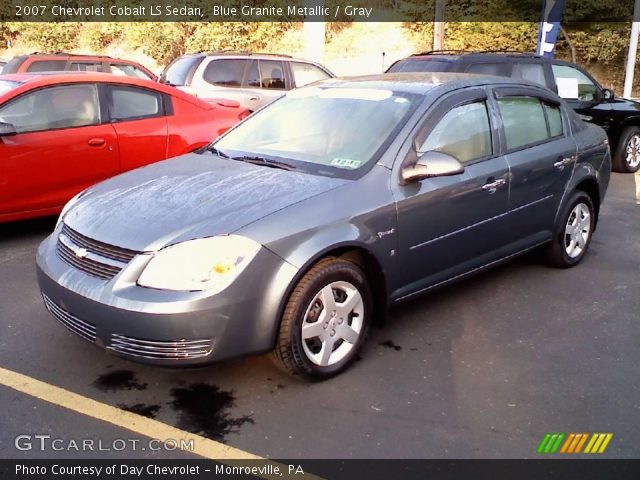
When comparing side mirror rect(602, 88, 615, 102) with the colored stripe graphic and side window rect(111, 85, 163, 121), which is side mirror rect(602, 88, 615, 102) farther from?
the colored stripe graphic

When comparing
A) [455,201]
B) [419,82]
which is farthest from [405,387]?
[419,82]

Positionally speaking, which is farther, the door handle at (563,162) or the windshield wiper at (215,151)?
the door handle at (563,162)

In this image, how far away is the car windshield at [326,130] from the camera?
3861 millimetres

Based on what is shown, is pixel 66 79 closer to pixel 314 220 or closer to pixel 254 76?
pixel 314 220

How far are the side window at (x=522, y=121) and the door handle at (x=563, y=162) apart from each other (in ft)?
0.67

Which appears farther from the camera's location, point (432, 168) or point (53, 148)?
point (53, 148)

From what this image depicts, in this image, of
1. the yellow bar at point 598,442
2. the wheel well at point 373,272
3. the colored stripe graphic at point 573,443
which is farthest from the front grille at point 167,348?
the yellow bar at point 598,442

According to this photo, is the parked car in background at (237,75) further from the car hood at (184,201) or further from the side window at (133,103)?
the car hood at (184,201)

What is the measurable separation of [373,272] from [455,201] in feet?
2.48

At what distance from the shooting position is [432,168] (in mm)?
3693

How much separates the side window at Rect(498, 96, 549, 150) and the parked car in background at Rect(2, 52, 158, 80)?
7.68m

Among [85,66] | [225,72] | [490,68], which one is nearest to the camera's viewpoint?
[490,68]

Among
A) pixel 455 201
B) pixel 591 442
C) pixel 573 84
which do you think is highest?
pixel 573 84

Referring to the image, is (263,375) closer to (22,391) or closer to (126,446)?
(126,446)
